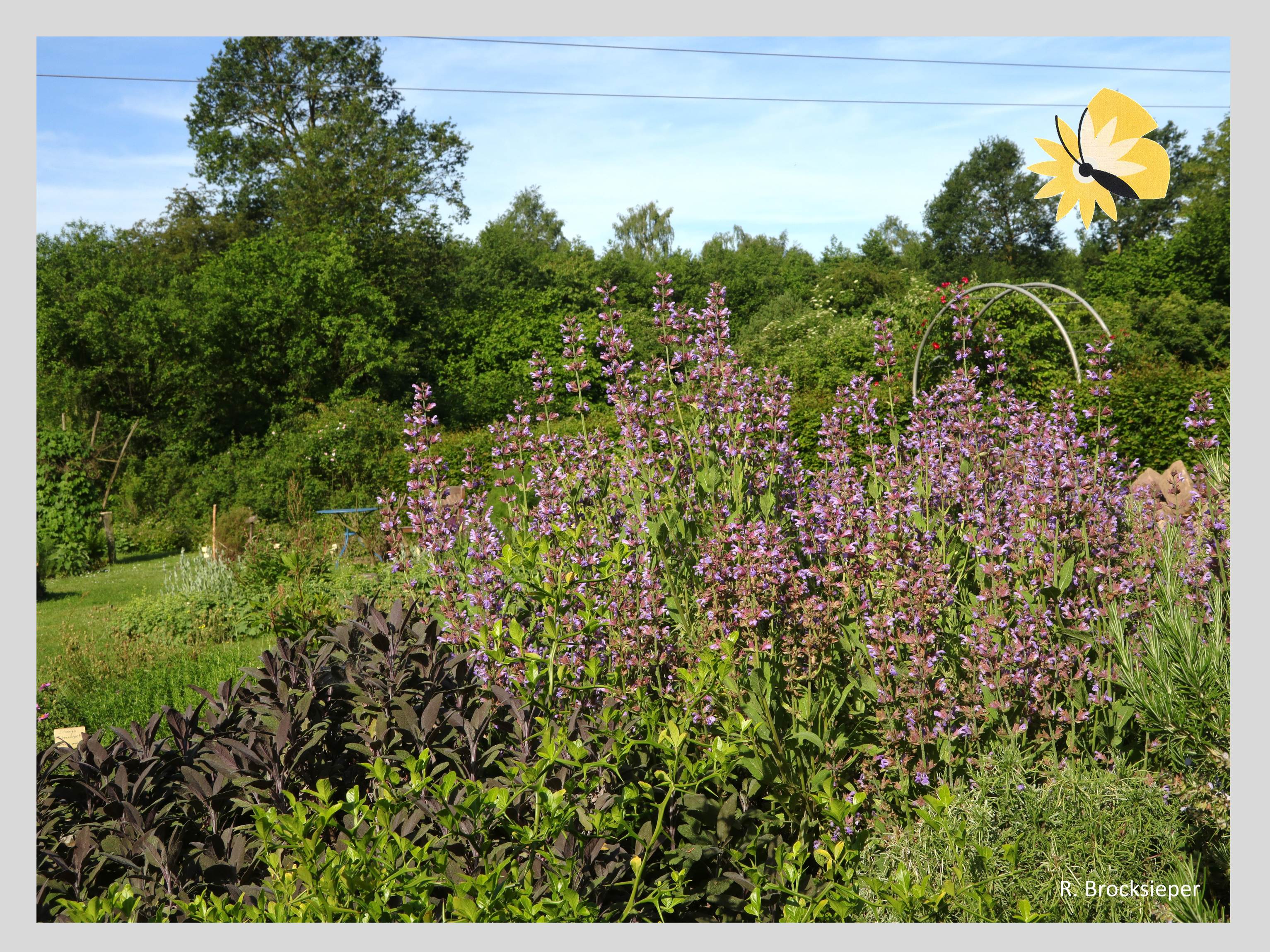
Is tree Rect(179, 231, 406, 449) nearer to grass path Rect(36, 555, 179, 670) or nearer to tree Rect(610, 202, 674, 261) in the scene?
grass path Rect(36, 555, 179, 670)

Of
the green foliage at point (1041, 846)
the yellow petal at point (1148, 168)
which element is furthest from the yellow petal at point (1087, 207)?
the green foliage at point (1041, 846)

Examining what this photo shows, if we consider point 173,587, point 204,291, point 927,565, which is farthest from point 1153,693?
point 204,291

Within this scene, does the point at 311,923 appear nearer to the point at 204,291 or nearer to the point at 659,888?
the point at 659,888

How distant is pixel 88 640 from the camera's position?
6.66m

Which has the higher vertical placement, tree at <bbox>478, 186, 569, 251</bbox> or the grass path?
tree at <bbox>478, 186, 569, 251</bbox>

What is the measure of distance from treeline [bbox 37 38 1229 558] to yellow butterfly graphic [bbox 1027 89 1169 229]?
370 inches

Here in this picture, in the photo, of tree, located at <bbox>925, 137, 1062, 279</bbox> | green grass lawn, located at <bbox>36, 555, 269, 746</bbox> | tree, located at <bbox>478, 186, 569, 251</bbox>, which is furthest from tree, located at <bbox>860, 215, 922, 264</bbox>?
green grass lawn, located at <bbox>36, 555, 269, 746</bbox>

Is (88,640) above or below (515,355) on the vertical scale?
below

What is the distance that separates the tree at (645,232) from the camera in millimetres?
34688

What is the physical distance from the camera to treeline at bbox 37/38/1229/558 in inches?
626

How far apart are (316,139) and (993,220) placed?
64.3ft

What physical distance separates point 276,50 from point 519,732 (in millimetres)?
22452

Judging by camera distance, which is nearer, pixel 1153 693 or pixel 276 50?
pixel 1153 693

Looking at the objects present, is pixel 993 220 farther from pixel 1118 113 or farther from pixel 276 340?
pixel 1118 113
